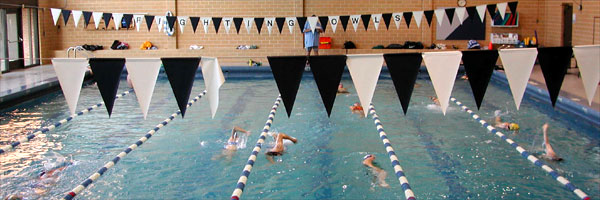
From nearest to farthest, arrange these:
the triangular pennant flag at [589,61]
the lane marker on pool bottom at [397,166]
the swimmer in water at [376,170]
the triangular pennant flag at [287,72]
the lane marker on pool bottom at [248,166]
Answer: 1. the lane marker on pool bottom at [397,166]
2. the lane marker on pool bottom at [248,166]
3. the triangular pennant flag at [287,72]
4. the triangular pennant flag at [589,61]
5. the swimmer in water at [376,170]

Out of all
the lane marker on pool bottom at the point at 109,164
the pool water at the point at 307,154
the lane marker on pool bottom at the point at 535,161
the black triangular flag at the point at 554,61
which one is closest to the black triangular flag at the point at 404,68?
the pool water at the point at 307,154

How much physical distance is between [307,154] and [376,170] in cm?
→ 111

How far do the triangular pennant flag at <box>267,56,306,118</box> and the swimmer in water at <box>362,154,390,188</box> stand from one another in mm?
1349

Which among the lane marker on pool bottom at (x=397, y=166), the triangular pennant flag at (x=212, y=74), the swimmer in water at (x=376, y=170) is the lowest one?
the swimmer in water at (x=376, y=170)

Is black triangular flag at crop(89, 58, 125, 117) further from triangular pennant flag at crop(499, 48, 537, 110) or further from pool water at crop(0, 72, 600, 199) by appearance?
triangular pennant flag at crop(499, 48, 537, 110)

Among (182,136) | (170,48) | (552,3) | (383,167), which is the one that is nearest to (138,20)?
(170,48)

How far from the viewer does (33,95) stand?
11953mm

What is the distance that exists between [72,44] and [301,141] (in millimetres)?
11867

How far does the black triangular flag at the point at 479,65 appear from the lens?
18.4ft

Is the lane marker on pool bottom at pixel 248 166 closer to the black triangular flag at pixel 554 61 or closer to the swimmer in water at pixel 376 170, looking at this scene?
the swimmer in water at pixel 376 170

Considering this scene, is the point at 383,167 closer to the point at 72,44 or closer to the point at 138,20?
the point at 138,20

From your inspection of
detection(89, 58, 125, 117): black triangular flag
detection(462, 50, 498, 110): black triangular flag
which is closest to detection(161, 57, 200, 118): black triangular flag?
detection(89, 58, 125, 117): black triangular flag

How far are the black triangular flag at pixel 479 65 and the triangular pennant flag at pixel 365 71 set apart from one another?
32.1 inches

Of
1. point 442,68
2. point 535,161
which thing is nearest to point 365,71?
point 442,68
